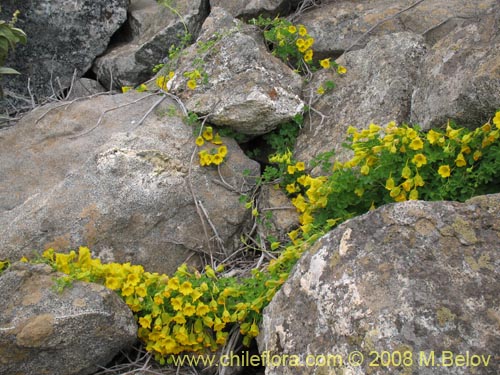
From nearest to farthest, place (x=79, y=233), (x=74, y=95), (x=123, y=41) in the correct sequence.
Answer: (x=79, y=233)
(x=74, y=95)
(x=123, y=41)

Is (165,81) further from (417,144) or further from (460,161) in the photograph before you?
(460,161)

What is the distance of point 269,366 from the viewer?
2.67 meters

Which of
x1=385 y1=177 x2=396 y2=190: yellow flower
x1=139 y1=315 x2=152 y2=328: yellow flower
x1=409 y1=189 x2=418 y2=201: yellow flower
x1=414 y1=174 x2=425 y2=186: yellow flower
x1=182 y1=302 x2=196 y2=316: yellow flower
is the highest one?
x1=414 y1=174 x2=425 y2=186: yellow flower

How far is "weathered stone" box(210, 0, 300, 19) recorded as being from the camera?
17.1 ft

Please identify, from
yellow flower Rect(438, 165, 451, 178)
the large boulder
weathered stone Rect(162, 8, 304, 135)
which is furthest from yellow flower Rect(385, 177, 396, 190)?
the large boulder

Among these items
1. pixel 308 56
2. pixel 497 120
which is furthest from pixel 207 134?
pixel 497 120

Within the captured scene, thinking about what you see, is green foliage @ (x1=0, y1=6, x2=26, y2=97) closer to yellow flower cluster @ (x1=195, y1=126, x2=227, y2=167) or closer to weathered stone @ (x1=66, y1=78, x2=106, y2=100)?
weathered stone @ (x1=66, y1=78, x2=106, y2=100)

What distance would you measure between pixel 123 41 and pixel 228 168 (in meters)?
2.36

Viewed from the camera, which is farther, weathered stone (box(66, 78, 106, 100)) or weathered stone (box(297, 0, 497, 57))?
weathered stone (box(66, 78, 106, 100))

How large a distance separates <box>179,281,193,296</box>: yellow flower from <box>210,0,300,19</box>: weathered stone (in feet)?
9.07

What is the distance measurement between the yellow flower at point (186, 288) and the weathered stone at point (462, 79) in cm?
162

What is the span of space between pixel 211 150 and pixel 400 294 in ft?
6.91

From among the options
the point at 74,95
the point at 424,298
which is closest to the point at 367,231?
the point at 424,298

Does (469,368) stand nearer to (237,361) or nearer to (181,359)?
(237,361)
